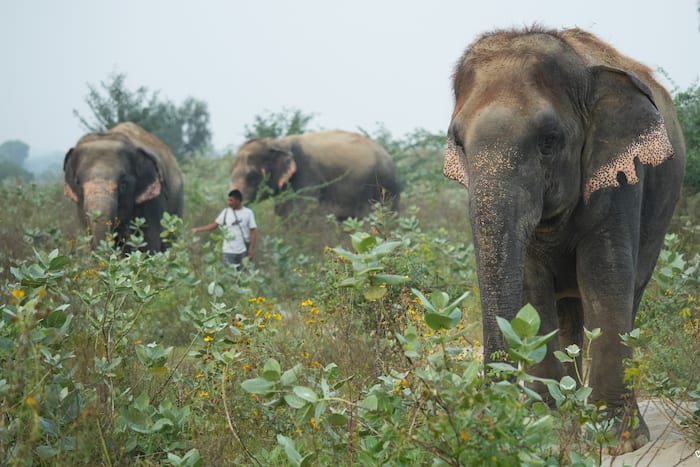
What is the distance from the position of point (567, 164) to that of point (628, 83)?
66 cm

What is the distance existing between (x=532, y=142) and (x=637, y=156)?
2.40 feet

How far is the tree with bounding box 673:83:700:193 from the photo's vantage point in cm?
1044

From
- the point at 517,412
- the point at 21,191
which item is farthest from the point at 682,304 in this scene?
the point at 21,191

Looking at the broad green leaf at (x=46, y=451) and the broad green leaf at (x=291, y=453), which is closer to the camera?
the broad green leaf at (x=291, y=453)

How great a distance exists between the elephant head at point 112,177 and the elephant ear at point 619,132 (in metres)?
7.64

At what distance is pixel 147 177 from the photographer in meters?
13.3

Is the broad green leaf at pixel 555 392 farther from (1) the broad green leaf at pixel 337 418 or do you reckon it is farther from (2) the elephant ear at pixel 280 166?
(2) the elephant ear at pixel 280 166

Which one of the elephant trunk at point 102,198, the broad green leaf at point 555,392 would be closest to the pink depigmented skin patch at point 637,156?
the broad green leaf at point 555,392

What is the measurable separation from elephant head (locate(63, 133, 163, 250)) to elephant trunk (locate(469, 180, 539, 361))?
778 centimetres

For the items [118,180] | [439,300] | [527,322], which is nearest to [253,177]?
[118,180]

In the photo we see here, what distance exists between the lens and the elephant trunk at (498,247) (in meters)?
4.65

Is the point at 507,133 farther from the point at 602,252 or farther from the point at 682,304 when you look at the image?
the point at 682,304

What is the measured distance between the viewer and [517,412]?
2908 millimetres

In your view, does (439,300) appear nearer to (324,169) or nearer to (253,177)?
(253,177)
